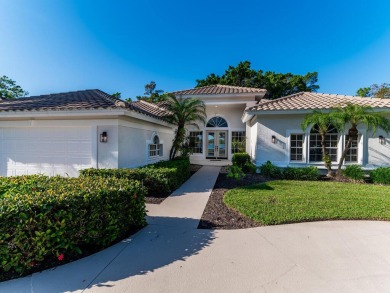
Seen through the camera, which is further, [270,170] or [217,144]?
[217,144]

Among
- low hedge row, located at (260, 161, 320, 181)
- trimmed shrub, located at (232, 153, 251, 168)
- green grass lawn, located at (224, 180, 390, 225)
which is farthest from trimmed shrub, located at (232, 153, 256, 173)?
green grass lawn, located at (224, 180, 390, 225)

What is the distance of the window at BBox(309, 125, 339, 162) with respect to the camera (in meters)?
11.0

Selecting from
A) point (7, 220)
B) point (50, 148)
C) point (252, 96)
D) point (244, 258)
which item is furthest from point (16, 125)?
point (252, 96)

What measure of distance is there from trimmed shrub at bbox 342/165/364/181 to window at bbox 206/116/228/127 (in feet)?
32.2

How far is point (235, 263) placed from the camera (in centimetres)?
336

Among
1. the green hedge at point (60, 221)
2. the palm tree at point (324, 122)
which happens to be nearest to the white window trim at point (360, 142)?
the palm tree at point (324, 122)

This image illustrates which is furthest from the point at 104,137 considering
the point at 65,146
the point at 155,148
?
the point at 155,148

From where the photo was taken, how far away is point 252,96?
52.6 ft

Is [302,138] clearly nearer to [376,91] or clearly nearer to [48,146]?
[48,146]

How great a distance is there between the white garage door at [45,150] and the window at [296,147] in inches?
422

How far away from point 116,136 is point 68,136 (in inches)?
97.3

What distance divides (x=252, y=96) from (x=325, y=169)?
7909mm

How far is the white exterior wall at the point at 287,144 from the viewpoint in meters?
10.6

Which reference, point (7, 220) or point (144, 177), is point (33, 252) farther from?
point (144, 177)
